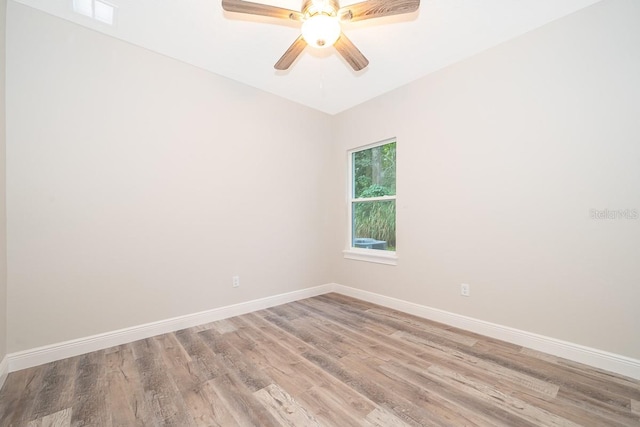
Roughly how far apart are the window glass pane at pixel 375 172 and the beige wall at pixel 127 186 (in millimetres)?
1100

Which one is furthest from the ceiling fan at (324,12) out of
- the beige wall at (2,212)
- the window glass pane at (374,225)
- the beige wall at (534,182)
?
the window glass pane at (374,225)

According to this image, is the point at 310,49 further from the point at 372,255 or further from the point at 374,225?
the point at 372,255

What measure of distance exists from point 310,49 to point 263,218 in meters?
1.93

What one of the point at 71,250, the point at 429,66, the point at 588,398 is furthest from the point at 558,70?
the point at 71,250

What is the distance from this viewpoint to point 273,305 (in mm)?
3381

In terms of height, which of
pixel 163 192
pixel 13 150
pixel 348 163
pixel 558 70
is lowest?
pixel 163 192

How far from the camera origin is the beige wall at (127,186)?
204cm

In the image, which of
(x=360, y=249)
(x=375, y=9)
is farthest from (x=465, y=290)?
(x=375, y=9)

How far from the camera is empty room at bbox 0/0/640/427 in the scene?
1.73m

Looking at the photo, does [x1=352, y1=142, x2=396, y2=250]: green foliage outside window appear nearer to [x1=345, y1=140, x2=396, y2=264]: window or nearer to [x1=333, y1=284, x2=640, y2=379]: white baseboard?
[x1=345, y1=140, x2=396, y2=264]: window

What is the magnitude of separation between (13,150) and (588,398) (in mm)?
4238

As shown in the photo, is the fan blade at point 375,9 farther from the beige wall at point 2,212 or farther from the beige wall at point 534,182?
the beige wall at point 2,212

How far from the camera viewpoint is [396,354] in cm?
217

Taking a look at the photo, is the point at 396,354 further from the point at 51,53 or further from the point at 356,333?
the point at 51,53
